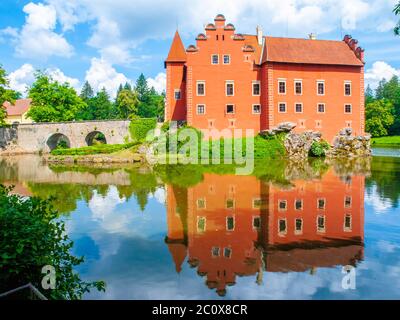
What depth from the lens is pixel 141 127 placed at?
144 feet

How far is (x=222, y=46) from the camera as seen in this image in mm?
37281

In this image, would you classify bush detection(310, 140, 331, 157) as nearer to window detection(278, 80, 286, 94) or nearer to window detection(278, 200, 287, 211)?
window detection(278, 80, 286, 94)

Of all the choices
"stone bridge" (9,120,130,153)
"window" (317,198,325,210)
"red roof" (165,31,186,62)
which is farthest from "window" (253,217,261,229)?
"stone bridge" (9,120,130,153)

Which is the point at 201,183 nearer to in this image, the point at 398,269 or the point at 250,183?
the point at 250,183

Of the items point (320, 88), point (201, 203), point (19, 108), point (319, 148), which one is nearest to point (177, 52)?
point (320, 88)

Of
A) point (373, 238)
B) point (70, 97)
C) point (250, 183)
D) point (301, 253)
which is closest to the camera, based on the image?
point (301, 253)

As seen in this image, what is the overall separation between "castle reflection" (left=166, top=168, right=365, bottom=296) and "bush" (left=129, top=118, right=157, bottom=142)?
82.2ft

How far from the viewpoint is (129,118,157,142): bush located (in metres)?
43.1

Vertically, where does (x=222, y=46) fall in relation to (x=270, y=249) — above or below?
above

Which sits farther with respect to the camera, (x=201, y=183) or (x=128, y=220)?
(x=201, y=183)

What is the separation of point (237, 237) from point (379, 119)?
234 feet

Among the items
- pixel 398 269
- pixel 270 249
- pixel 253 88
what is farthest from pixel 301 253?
pixel 253 88
